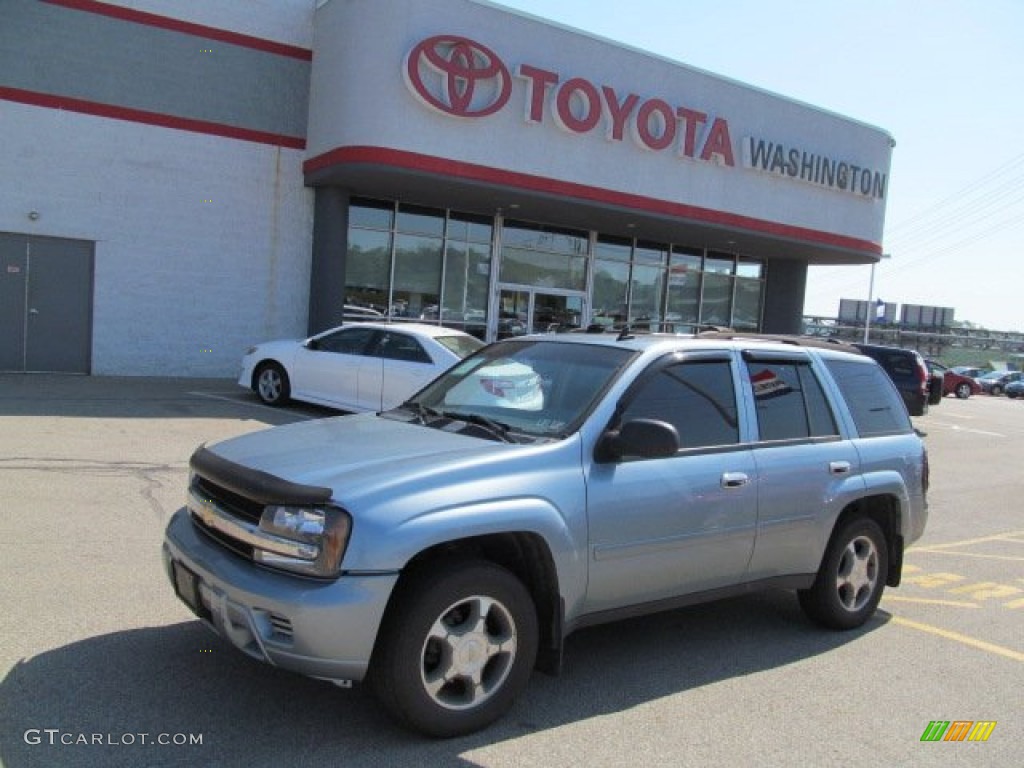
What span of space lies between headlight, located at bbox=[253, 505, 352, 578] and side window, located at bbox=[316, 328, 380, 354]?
879 centimetres

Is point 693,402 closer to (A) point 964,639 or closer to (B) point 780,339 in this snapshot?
(B) point 780,339

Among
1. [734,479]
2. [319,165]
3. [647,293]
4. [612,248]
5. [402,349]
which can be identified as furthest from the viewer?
[647,293]

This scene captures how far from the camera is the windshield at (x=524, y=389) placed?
415 centimetres

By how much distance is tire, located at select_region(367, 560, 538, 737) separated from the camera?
331cm

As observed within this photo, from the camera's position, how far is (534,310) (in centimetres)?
2016

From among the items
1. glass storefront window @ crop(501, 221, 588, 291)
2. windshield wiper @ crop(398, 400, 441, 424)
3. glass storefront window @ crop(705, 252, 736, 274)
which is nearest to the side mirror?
windshield wiper @ crop(398, 400, 441, 424)

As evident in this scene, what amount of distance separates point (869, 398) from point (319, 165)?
1278 cm

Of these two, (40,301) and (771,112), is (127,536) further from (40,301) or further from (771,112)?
(771,112)

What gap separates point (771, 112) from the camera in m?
19.6

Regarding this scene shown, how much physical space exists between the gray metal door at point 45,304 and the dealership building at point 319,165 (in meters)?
0.04

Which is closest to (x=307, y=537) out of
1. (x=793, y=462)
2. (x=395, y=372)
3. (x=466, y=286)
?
(x=793, y=462)

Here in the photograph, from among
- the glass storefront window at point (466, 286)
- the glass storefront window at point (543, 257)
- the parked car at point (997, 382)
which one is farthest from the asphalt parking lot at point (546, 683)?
the parked car at point (997, 382)

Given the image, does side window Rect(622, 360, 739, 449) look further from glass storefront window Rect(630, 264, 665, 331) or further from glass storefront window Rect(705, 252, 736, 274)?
glass storefront window Rect(705, 252, 736, 274)

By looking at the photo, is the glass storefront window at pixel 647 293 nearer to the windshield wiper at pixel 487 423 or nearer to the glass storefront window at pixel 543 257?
the glass storefront window at pixel 543 257
